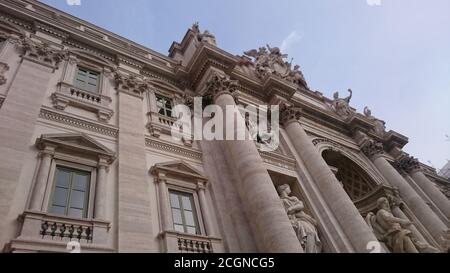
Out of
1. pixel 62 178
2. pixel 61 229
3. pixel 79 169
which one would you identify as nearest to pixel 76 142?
pixel 79 169

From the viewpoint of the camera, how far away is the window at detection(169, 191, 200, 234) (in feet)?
31.7

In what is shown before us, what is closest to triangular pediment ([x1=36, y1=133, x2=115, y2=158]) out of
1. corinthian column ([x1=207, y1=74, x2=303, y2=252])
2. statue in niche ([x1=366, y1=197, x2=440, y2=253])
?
A: corinthian column ([x1=207, y1=74, x2=303, y2=252])

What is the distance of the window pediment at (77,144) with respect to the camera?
348 inches

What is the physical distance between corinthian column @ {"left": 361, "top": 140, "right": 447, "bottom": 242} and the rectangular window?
52.8 ft

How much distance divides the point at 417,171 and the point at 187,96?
16.7 m

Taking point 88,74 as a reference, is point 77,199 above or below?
below

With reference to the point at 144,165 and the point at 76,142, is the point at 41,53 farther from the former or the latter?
the point at 144,165

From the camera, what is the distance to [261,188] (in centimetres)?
1029

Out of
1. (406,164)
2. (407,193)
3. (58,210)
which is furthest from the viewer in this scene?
(406,164)

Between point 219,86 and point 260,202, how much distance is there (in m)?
5.81

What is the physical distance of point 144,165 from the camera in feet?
33.3

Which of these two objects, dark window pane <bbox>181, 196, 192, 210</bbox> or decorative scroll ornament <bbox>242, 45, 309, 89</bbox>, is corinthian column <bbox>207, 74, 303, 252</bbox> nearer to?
dark window pane <bbox>181, 196, 192, 210</bbox>
